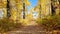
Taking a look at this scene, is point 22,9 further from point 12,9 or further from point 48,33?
point 48,33

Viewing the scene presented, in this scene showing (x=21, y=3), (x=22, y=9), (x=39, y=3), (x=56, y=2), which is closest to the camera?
(x=56, y=2)

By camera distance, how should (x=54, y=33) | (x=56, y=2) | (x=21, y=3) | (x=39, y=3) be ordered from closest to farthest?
(x=54, y=33) → (x=56, y=2) → (x=21, y=3) → (x=39, y=3)

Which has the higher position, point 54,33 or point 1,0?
point 1,0

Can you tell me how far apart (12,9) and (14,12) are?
0.64 metres

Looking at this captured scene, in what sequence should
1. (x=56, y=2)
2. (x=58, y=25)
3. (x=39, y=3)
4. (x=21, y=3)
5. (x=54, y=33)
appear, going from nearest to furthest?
1. (x=54, y=33)
2. (x=58, y=25)
3. (x=56, y=2)
4. (x=21, y=3)
5. (x=39, y=3)

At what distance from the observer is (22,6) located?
2077 cm

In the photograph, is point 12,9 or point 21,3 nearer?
point 12,9

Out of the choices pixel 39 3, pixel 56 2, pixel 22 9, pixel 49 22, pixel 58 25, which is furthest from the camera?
pixel 39 3

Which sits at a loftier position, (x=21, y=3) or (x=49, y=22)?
(x=21, y=3)

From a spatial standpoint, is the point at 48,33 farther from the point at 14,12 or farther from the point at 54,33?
the point at 14,12

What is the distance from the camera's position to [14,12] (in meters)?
18.5

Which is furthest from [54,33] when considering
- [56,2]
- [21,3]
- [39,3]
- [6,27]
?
[39,3]

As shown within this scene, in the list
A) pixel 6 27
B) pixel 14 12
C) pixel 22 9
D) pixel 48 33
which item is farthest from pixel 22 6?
pixel 48 33

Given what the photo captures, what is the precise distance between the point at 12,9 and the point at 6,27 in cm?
698
